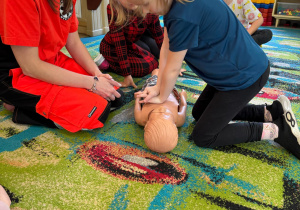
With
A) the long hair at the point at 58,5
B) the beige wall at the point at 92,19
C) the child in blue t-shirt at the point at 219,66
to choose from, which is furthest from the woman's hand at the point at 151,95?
the beige wall at the point at 92,19

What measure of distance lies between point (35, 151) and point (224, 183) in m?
0.65

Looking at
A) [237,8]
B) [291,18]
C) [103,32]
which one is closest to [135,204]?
[237,8]

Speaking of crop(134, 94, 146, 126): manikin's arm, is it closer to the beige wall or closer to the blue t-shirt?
the blue t-shirt

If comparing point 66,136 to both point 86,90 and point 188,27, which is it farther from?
point 188,27

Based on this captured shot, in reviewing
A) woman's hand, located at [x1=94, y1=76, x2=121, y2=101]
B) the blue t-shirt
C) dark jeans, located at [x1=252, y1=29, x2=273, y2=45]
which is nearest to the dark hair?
woman's hand, located at [x1=94, y1=76, x2=121, y2=101]

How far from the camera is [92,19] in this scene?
263 centimetres

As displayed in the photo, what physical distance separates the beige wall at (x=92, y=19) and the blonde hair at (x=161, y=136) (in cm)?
200

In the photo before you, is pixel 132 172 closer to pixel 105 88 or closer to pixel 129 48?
pixel 105 88

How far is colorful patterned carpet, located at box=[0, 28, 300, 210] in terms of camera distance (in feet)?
2.45

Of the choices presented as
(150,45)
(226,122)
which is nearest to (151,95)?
(226,122)

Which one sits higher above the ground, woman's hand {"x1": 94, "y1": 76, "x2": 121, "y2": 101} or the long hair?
the long hair

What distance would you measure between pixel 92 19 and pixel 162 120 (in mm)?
2020

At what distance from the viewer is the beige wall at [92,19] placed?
264 cm

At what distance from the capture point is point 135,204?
73cm
